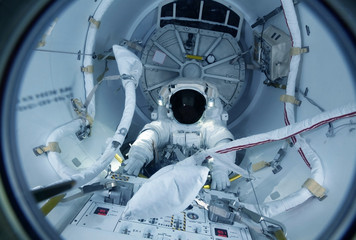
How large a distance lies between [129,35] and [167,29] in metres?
0.50

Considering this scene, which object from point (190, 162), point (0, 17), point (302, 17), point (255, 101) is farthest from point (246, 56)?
point (0, 17)

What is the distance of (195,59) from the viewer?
3.37 m

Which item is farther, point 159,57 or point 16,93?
A: point 159,57

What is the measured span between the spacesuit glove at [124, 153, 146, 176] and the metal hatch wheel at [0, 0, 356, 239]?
4.98 ft

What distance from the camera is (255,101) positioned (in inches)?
127

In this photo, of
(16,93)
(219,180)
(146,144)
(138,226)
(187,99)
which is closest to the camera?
(16,93)

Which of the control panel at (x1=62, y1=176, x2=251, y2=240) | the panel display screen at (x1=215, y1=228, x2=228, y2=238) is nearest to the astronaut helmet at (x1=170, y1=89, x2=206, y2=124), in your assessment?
the control panel at (x1=62, y1=176, x2=251, y2=240)

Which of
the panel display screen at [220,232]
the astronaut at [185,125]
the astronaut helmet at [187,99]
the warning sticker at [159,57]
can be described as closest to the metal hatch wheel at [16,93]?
the panel display screen at [220,232]

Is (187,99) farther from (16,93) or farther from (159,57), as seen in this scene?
(16,93)

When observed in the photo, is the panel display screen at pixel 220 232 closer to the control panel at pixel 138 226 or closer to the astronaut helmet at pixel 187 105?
the control panel at pixel 138 226

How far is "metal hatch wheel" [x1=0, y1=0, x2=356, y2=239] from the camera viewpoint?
2.23ft

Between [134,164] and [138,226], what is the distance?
2.60 ft

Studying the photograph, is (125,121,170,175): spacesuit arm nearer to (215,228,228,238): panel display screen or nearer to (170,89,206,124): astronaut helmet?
(170,89,206,124): astronaut helmet

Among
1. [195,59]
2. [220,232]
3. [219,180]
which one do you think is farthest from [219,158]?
[195,59]
